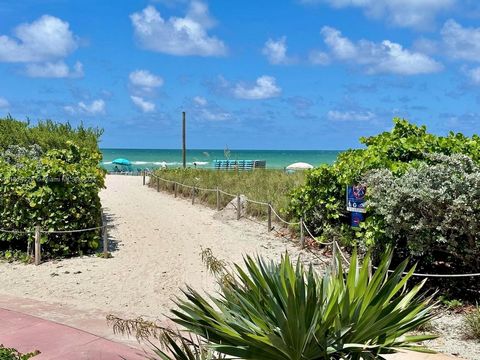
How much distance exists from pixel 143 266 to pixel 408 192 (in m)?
5.26

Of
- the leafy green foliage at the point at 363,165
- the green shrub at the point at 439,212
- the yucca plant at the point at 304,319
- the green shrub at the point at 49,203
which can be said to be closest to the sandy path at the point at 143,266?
the green shrub at the point at 49,203

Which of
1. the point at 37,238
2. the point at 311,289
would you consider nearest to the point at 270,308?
the point at 311,289

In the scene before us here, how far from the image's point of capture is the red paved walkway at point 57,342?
5.37 m

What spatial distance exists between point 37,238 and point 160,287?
3067 millimetres

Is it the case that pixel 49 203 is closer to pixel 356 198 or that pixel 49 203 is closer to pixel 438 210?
pixel 356 198

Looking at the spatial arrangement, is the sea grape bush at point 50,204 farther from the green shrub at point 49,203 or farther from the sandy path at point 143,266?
the sandy path at point 143,266

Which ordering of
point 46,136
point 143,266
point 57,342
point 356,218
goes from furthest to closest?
point 46,136 < point 143,266 < point 356,218 < point 57,342

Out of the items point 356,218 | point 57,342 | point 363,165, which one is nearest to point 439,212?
point 363,165

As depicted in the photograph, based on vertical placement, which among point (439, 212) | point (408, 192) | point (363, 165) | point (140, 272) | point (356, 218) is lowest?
point (140, 272)

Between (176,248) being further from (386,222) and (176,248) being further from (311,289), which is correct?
(311,289)

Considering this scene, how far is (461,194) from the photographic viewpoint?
7.40 meters

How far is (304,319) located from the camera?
3.36 m

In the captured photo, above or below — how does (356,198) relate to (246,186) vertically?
above

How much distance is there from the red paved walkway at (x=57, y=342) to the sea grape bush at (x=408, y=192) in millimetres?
2798
